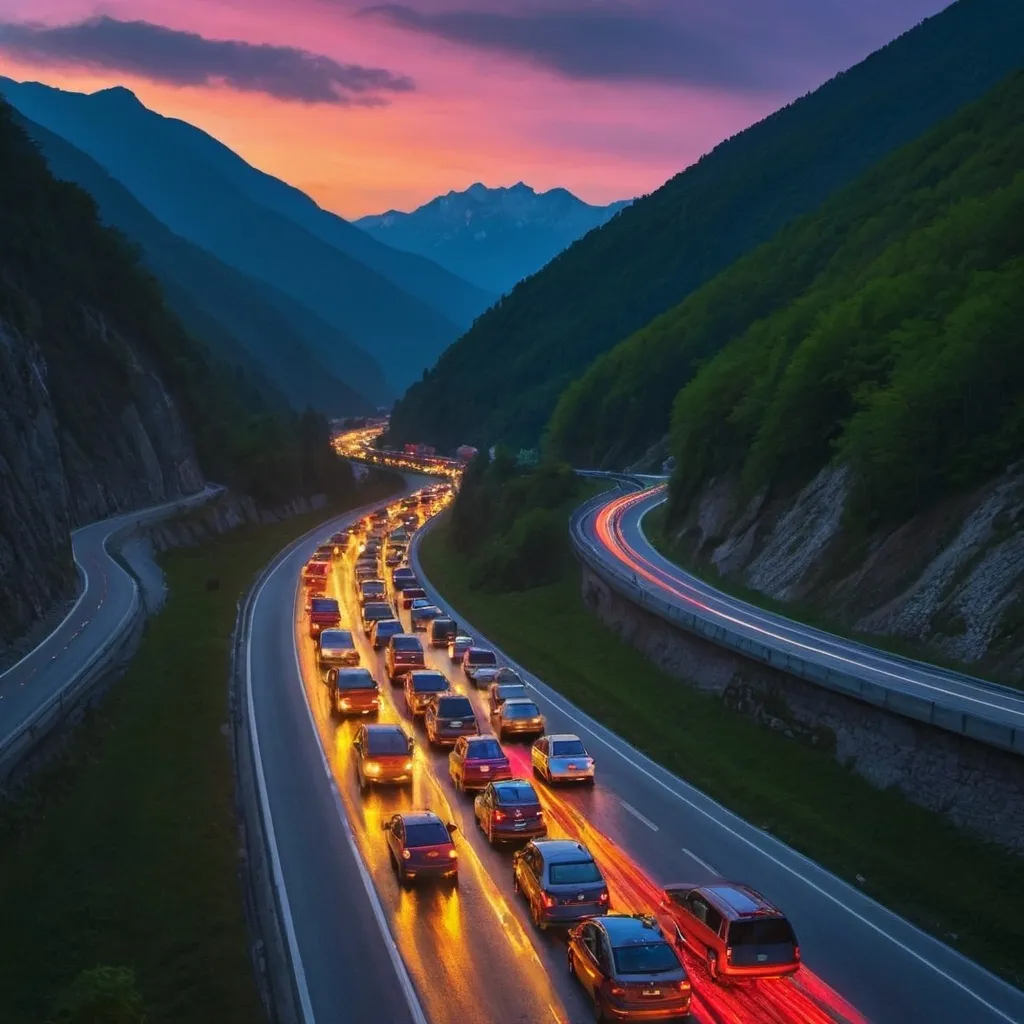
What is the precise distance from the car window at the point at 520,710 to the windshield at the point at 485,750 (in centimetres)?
541

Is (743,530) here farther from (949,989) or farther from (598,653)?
(949,989)

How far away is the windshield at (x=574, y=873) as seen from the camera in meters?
19.8

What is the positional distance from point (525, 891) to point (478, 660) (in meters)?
25.6

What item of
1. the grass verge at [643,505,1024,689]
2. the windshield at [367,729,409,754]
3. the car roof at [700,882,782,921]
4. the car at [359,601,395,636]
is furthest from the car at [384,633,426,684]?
the car roof at [700,882,782,921]

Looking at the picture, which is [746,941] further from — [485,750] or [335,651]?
[335,651]

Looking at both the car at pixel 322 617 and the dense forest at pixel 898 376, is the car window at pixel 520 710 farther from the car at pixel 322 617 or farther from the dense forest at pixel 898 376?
the car at pixel 322 617

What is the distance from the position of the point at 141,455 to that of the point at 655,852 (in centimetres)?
7554

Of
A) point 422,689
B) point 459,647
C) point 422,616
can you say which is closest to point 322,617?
point 422,616

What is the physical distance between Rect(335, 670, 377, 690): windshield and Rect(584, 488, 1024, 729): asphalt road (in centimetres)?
1291

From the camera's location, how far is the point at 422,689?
38406 millimetres

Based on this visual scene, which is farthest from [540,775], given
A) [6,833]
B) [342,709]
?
[6,833]

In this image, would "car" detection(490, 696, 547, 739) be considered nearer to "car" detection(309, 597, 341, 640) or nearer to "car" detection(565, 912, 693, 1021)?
"car" detection(565, 912, 693, 1021)

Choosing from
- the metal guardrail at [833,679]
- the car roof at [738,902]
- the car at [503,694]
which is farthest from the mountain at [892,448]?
the car roof at [738,902]

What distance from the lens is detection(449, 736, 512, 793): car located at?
28.7 meters
